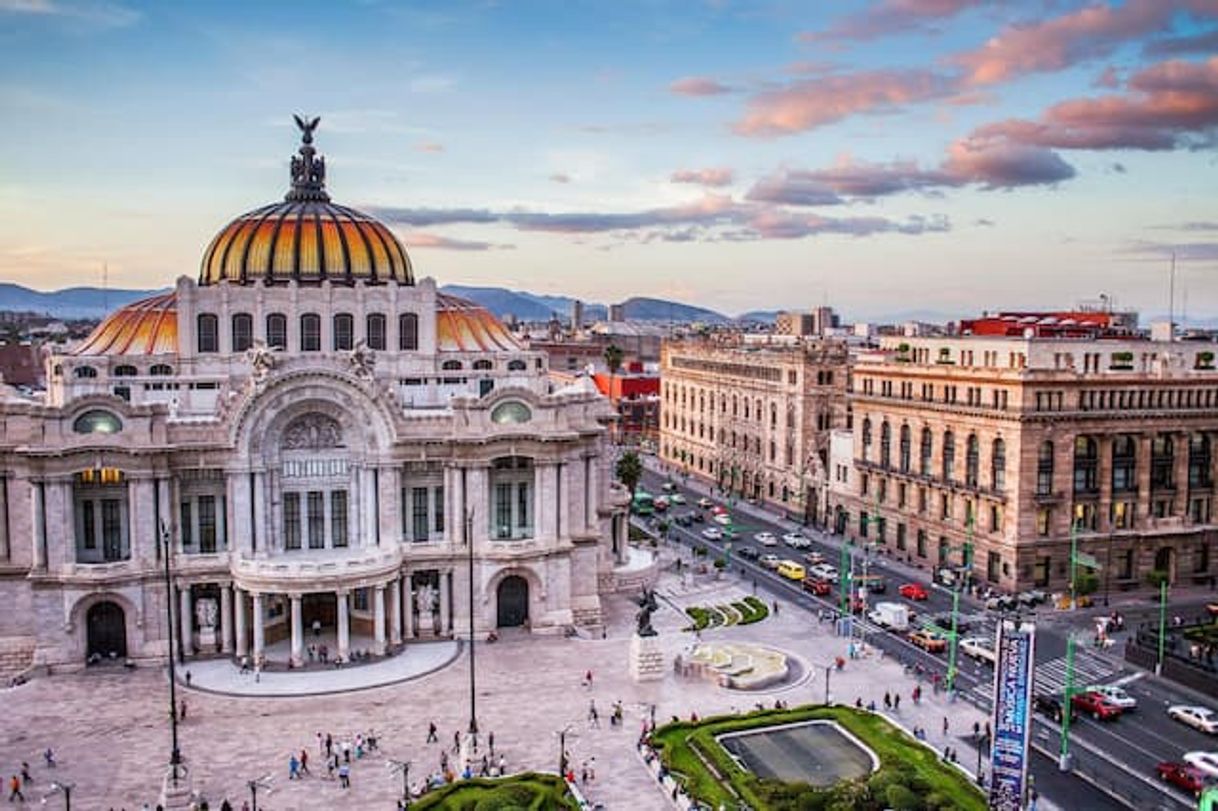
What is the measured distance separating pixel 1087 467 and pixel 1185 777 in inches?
1630

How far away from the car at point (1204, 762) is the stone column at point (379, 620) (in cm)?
4878

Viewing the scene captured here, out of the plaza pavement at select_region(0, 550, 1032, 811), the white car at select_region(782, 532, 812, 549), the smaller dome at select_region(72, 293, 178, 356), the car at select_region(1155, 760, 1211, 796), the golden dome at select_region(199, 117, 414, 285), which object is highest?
the golden dome at select_region(199, 117, 414, 285)

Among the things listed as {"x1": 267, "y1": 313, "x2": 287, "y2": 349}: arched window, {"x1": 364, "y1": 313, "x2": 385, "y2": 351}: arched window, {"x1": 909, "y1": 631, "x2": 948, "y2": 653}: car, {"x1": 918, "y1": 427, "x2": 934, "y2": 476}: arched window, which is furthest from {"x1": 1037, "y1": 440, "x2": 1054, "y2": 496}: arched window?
{"x1": 267, "y1": 313, "x2": 287, "y2": 349}: arched window

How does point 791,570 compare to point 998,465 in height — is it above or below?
below

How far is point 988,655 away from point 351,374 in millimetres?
47064

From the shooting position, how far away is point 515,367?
310 ft

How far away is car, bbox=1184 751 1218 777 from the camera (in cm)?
5541

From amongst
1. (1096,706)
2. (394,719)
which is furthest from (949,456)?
(394,719)

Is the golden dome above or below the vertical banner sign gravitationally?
above

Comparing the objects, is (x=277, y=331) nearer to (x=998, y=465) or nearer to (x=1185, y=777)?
(x=998, y=465)

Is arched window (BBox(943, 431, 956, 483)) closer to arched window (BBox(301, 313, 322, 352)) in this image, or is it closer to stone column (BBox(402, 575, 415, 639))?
stone column (BBox(402, 575, 415, 639))

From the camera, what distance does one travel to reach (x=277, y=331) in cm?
8631

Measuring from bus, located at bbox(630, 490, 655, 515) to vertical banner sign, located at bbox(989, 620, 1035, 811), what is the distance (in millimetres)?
75925

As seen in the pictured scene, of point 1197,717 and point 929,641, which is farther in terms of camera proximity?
point 929,641
